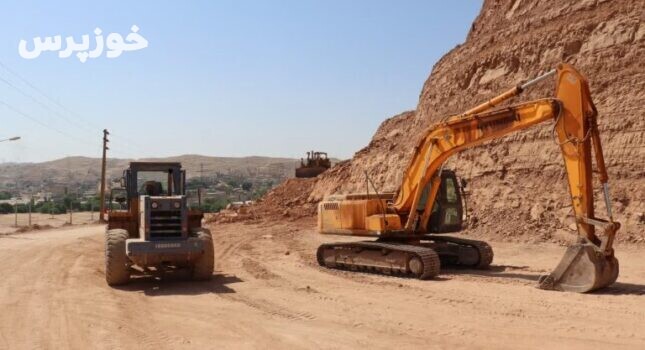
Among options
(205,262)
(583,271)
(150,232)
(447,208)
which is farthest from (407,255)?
(150,232)

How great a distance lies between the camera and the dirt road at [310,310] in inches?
304

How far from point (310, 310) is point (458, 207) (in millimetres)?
6212

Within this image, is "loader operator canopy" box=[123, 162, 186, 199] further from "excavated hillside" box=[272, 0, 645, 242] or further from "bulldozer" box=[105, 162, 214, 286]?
"excavated hillside" box=[272, 0, 645, 242]

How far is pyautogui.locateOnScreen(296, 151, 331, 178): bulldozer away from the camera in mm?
44156

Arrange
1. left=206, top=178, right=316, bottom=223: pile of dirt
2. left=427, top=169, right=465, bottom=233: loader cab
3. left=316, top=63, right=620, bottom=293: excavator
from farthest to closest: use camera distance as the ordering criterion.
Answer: left=206, top=178, right=316, bottom=223: pile of dirt < left=427, top=169, right=465, bottom=233: loader cab < left=316, top=63, right=620, bottom=293: excavator

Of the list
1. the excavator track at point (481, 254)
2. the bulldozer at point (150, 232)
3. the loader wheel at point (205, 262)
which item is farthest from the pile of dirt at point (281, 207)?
the loader wheel at point (205, 262)

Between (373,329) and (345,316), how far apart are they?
900 mm

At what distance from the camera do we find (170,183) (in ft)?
45.6

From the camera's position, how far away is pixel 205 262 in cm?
1247

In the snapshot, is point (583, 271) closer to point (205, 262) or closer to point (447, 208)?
point (447, 208)

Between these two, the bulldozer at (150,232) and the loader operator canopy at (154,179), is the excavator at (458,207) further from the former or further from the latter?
the loader operator canopy at (154,179)

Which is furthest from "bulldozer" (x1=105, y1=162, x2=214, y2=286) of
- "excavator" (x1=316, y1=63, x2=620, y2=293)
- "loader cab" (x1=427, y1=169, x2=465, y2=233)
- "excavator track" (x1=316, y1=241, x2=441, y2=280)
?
"loader cab" (x1=427, y1=169, x2=465, y2=233)

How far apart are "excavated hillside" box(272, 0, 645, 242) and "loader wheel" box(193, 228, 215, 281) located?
1178 centimetres

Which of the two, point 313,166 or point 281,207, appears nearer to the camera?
point 281,207
